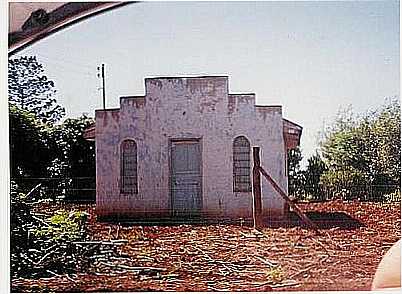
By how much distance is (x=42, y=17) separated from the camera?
143 inches

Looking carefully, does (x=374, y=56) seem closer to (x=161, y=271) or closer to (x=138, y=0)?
(x=138, y=0)

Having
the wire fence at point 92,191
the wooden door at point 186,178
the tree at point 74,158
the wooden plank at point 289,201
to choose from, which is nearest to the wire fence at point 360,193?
the wire fence at point 92,191

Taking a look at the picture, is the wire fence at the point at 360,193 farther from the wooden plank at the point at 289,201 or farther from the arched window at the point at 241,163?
the arched window at the point at 241,163

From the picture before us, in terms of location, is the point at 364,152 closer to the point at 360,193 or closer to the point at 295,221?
the point at 360,193

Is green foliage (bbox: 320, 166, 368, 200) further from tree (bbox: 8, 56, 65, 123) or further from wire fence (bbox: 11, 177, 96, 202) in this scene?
tree (bbox: 8, 56, 65, 123)

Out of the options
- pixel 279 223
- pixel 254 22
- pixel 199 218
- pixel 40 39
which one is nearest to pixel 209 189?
pixel 199 218

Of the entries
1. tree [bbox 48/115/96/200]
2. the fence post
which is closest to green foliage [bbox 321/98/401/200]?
the fence post

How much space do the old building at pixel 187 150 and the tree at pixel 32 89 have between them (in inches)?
9.6

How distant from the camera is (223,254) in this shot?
143 inches

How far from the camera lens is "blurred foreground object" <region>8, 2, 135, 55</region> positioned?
362cm

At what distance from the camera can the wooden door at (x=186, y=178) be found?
366 centimetres

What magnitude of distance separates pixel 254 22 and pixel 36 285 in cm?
183

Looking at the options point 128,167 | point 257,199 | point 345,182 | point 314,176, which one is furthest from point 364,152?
point 128,167

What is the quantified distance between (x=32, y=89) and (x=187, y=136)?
2.83 feet
